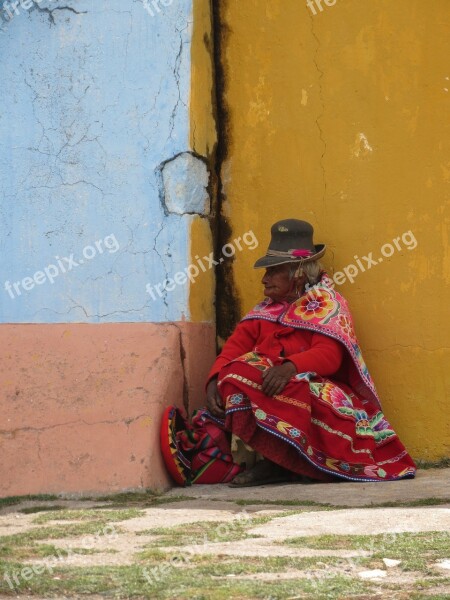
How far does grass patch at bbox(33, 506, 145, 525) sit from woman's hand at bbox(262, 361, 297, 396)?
3.30ft

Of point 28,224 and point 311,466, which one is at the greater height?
point 28,224

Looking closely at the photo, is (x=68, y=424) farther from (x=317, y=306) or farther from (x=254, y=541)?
(x=254, y=541)

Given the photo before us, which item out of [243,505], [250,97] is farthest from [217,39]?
[243,505]

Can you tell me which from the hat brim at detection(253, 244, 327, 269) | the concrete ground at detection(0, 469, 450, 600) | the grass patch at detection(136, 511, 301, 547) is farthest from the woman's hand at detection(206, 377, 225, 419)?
the grass patch at detection(136, 511, 301, 547)

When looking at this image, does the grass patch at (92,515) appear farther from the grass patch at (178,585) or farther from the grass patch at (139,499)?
the grass patch at (178,585)

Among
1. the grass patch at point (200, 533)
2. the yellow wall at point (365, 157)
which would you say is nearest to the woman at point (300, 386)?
the yellow wall at point (365, 157)

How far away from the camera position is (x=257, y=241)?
6484 millimetres

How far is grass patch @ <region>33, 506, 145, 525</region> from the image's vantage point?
465 centimetres

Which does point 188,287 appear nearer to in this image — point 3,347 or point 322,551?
point 3,347

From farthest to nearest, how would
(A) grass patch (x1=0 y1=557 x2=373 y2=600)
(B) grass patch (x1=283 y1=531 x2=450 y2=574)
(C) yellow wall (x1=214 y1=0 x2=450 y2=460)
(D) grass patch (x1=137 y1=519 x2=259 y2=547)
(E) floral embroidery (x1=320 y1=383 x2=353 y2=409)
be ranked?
(C) yellow wall (x1=214 y1=0 x2=450 y2=460), (E) floral embroidery (x1=320 y1=383 x2=353 y2=409), (D) grass patch (x1=137 y1=519 x2=259 y2=547), (B) grass patch (x1=283 y1=531 x2=450 y2=574), (A) grass patch (x1=0 y1=557 x2=373 y2=600)

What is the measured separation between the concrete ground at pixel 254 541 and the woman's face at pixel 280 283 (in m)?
1.04

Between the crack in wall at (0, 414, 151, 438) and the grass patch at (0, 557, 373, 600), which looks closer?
the grass patch at (0, 557, 373, 600)

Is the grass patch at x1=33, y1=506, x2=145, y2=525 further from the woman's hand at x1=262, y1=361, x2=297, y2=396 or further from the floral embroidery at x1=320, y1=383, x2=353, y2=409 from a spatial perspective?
the floral embroidery at x1=320, y1=383, x2=353, y2=409

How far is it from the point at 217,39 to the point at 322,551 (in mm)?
3628
